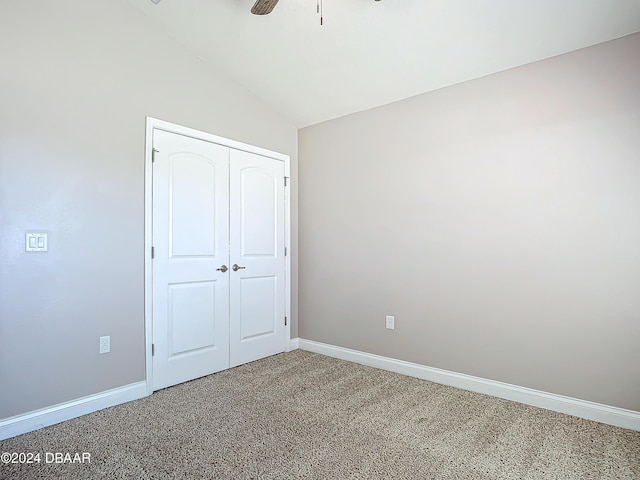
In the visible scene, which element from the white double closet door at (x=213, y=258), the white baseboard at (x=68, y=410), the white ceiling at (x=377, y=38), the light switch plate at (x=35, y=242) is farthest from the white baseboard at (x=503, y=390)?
the light switch plate at (x=35, y=242)

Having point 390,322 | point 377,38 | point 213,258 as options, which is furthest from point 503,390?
point 377,38

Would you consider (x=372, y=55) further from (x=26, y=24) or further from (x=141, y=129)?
(x=26, y=24)

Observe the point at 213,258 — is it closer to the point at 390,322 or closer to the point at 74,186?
the point at 74,186

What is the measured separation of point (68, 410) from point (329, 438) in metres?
1.74

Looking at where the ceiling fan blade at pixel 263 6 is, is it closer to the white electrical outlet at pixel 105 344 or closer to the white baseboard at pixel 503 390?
the white electrical outlet at pixel 105 344

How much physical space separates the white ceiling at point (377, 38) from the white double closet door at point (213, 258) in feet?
2.75

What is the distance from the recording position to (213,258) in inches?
135

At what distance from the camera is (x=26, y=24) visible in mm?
2389

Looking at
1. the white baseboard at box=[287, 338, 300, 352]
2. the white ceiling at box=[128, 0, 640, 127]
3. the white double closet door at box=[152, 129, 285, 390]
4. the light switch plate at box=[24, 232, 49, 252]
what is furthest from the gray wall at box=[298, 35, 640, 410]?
the light switch plate at box=[24, 232, 49, 252]

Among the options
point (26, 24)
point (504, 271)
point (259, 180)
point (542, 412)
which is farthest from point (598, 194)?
point (26, 24)

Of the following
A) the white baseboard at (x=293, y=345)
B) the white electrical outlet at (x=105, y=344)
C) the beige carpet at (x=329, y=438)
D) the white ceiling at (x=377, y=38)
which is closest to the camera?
the beige carpet at (x=329, y=438)

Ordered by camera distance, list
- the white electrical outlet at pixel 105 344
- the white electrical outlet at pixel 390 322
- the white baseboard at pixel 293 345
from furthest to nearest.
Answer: the white baseboard at pixel 293 345 → the white electrical outlet at pixel 390 322 → the white electrical outlet at pixel 105 344

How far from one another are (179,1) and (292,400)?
10.0ft

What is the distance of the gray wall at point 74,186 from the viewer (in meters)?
2.34
